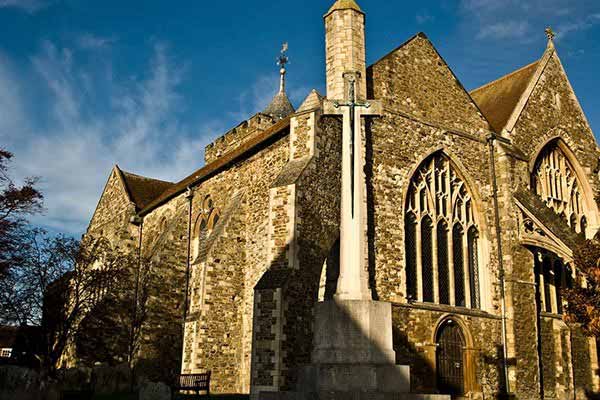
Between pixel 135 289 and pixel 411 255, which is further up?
pixel 411 255

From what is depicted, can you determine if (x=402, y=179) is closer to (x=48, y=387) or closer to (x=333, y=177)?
(x=333, y=177)

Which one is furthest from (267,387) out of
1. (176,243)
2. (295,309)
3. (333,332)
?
(176,243)

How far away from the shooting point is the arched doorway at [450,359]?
18.5 meters

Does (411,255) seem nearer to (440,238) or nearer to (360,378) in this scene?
(440,238)

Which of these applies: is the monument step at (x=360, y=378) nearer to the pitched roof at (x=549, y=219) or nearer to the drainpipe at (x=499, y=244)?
the drainpipe at (x=499, y=244)

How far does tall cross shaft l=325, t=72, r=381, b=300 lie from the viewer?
11.1 m

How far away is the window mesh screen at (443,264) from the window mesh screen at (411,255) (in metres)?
1.06

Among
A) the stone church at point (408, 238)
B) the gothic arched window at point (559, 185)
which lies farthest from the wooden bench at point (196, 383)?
the gothic arched window at point (559, 185)

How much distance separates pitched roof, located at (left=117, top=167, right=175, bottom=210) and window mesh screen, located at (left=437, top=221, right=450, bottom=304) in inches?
636

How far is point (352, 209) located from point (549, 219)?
10973mm

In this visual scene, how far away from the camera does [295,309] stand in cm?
1586

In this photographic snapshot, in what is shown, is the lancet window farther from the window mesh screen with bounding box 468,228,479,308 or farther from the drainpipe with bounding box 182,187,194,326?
the window mesh screen with bounding box 468,228,479,308

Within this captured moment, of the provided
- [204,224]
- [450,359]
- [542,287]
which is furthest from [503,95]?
[204,224]

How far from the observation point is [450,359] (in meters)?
18.8
